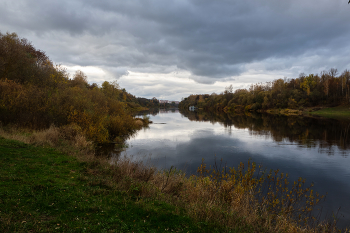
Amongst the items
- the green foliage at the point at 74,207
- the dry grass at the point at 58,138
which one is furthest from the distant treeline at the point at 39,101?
the green foliage at the point at 74,207

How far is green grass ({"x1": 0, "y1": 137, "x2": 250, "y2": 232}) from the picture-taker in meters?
4.82

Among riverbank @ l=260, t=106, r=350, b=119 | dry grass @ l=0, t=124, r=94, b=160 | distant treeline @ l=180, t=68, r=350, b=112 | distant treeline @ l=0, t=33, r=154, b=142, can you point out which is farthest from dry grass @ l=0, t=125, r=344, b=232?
distant treeline @ l=180, t=68, r=350, b=112

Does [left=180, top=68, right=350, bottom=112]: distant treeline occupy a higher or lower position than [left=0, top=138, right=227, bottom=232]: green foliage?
higher

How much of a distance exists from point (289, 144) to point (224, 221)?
71.6 ft

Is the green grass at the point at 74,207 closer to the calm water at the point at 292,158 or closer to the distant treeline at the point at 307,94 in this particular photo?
the calm water at the point at 292,158

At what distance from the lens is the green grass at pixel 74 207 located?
4.82 metres

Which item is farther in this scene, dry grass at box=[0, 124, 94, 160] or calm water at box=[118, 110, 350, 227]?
dry grass at box=[0, 124, 94, 160]

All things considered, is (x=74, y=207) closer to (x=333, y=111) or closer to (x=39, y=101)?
(x=39, y=101)

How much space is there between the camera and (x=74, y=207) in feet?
18.9

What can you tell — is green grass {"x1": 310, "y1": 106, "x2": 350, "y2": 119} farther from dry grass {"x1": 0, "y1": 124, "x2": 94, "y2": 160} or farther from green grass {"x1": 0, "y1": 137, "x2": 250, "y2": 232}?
green grass {"x1": 0, "y1": 137, "x2": 250, "y2": 232}

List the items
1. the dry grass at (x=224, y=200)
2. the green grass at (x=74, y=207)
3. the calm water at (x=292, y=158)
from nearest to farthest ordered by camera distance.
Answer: the green grass at (x=74, y=207)
the dry grass at (x=224, y=200)
the calm water at (x=292, y=158)

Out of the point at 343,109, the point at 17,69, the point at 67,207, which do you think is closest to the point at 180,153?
the point at 67,207

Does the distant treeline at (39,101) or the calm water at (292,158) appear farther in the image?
the distant treeline at (39,101)

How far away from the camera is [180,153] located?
1997 cm
